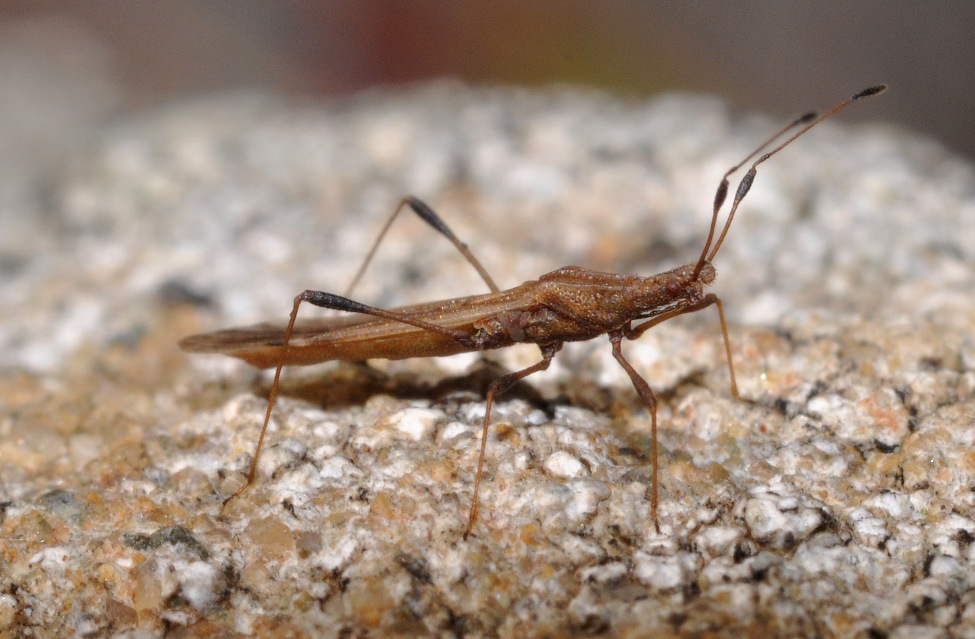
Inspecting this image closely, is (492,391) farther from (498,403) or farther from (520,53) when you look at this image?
(520,53)

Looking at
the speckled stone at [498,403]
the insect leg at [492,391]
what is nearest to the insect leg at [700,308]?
the speckled stone at [498,403]

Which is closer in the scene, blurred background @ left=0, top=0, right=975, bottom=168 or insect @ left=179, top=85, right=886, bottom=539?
insect @ left=179, top=85, right=886, bottom=539

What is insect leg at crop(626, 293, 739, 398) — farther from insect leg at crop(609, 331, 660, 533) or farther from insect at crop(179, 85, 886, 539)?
insect leg at crop(609, 331, 660, 533)

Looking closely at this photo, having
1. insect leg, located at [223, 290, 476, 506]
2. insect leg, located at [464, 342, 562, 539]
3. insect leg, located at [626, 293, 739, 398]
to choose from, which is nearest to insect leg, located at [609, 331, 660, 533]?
insect leg, located at [626, 293, 739, 398]

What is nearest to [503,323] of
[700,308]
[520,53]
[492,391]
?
[492,391]

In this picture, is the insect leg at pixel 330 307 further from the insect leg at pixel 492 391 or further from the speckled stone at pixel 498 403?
the insect leg at pixel 492 391

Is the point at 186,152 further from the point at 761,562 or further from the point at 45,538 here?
the point at 761,562
